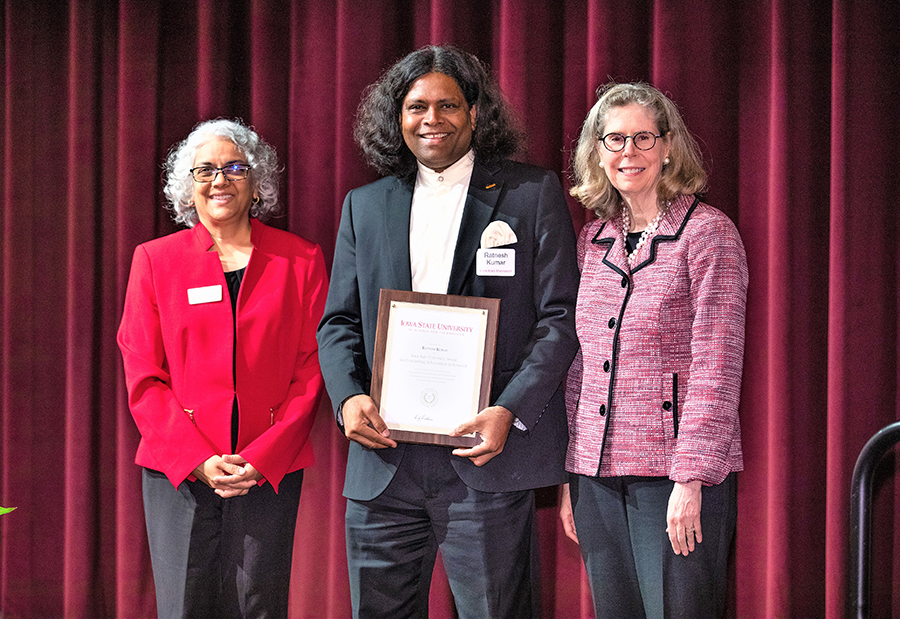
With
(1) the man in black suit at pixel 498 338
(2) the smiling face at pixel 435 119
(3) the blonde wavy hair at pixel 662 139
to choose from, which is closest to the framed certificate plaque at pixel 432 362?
(1) the man in black suit at pixel 498 338

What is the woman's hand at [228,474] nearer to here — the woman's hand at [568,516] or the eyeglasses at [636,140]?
the woman's hand at [568,516]

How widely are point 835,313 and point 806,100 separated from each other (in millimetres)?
740

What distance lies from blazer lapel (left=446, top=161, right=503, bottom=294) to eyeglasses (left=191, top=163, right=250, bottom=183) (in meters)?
0.80

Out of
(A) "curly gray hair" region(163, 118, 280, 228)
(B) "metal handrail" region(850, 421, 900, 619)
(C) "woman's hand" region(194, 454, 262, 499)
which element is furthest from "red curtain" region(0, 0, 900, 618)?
(B) "metal handrail" region(850, 421, 900, 619)

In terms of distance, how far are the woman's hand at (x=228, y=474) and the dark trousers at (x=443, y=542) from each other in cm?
31

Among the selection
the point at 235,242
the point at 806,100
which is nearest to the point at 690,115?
the point at 806,100

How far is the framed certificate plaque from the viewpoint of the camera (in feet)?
5.84

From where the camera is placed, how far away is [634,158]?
1.88m

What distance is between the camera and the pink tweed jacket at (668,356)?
1.67 metres

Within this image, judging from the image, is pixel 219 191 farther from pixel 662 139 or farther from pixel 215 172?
pixel 662 139

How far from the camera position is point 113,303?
A: 296 centimetres

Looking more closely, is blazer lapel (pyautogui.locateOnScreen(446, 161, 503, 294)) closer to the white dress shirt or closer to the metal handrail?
the white dress shirt

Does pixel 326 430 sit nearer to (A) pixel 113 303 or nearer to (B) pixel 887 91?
(A) pixel 113 303

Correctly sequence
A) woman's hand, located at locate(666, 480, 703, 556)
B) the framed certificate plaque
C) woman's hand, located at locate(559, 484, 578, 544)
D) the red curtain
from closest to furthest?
1. woman's hand, located at locate(666, 480, 703, 556)
2. the framed certificate plaque
3. woman's hand, located at locate(559, 484, 578, 544)
4. the red curtain
